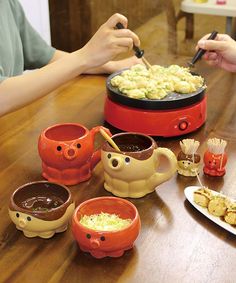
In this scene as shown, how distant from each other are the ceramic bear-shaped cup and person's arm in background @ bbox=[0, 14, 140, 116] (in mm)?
331

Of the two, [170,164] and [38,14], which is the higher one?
[170,164]

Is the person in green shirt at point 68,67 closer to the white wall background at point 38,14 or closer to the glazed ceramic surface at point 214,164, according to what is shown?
the glazed ceramic surface at point 214,164

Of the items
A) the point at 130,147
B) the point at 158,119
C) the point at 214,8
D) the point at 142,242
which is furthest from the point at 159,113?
the point at 214,8

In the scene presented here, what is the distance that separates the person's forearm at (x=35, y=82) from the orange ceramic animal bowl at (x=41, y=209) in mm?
398

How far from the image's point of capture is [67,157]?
97cm

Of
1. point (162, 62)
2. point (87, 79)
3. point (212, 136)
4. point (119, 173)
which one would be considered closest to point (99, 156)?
point (119, 173)

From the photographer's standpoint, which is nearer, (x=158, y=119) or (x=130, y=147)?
(x=130, y=147)

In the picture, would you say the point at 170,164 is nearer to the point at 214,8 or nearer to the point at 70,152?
the point at 70,152

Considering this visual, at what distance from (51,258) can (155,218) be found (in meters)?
0.22

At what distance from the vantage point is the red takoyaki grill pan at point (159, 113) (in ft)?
3.89

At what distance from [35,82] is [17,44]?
16.5 inches

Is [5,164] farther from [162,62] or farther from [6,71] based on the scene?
[162,62]

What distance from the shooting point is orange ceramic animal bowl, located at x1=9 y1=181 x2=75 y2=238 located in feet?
2.64

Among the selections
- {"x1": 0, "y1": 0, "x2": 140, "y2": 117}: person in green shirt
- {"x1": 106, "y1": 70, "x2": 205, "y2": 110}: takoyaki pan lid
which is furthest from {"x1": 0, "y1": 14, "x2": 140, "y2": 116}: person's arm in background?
{"x1": 106, "y1": 70, "x2": 205, "y2": 110}: takoyaki pan lid
